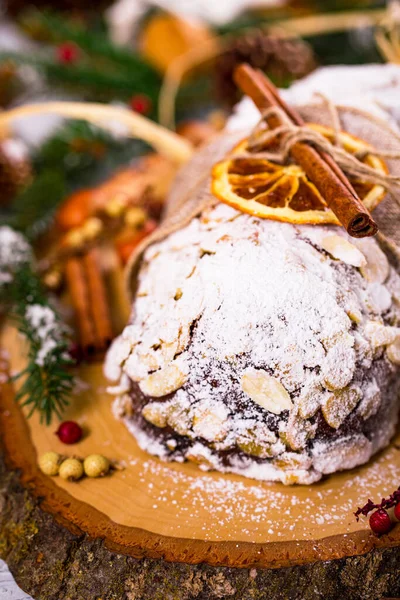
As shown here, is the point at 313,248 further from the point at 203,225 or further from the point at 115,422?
the point at 115,422

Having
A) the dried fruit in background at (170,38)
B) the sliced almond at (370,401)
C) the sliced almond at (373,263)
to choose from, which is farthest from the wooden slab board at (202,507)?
the dried fruit in background at (170,38)

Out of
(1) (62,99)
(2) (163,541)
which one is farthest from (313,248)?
(1) (62,99)

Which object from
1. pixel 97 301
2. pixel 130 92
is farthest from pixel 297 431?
pixel 130 92

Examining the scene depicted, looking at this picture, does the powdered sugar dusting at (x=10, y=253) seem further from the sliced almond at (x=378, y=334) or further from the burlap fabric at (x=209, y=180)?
the sliced almond at (x=378, y=334)

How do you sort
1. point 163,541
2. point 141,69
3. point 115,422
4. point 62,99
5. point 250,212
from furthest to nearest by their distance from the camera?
point 62,99 → point 141,69 → point 115,422 → point 250,212 → point 163,541

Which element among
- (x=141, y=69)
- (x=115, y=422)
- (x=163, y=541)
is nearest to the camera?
(x=163, y=541)

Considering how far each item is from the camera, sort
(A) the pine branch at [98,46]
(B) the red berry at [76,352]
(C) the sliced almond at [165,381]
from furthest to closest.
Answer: (A) the pine branch at [98,46]
(B) the red berry at [76,352]
(C) the sliced almond at [165,381]

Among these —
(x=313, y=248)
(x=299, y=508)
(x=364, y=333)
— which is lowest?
(x=299, y=508)
